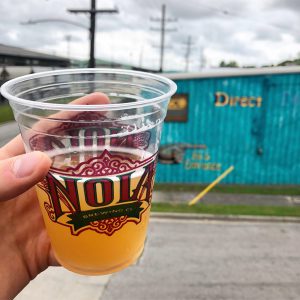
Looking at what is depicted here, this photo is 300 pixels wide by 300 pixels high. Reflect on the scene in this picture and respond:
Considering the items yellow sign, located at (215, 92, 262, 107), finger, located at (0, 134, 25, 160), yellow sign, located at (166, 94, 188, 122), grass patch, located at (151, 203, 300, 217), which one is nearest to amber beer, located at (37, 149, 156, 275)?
finger, located at (0, 134, 25, 160)

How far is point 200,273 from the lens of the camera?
6.34m

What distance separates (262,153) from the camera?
11.6m

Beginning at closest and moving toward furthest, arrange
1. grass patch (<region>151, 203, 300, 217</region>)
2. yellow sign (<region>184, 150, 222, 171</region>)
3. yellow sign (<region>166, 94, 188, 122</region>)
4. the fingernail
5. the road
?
the fingernail
the road
grass patch (<region>151, 203, 300, 217</region>)
yellow sign (<region>166, 94, 188, 122</region>)
yellow sign (<region>184, 150, 222, 171</region>)

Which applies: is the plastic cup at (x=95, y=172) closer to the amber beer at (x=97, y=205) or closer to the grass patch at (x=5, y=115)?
the amber beer at (x=97, y=205)

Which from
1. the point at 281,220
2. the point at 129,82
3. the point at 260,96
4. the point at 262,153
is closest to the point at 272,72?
the point at 260,96

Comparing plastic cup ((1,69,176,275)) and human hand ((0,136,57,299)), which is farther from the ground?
plastic cup ((1,69,176,275))

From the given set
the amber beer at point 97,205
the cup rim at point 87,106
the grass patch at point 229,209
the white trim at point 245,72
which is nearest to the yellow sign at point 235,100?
the white trim at point 245,72

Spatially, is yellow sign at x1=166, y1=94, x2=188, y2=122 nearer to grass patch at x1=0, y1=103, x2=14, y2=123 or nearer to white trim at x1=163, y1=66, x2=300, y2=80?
white trim at x1=163, y1=66, x2=300, y2=80

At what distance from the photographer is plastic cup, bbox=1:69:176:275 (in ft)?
4.39

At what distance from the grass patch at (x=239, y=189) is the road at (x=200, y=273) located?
296 centimetres

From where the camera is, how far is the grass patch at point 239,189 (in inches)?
437

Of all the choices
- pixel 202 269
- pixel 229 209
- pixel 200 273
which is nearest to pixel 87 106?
pixel 200 273

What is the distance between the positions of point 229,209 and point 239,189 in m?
2.17

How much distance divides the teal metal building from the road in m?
3.75
